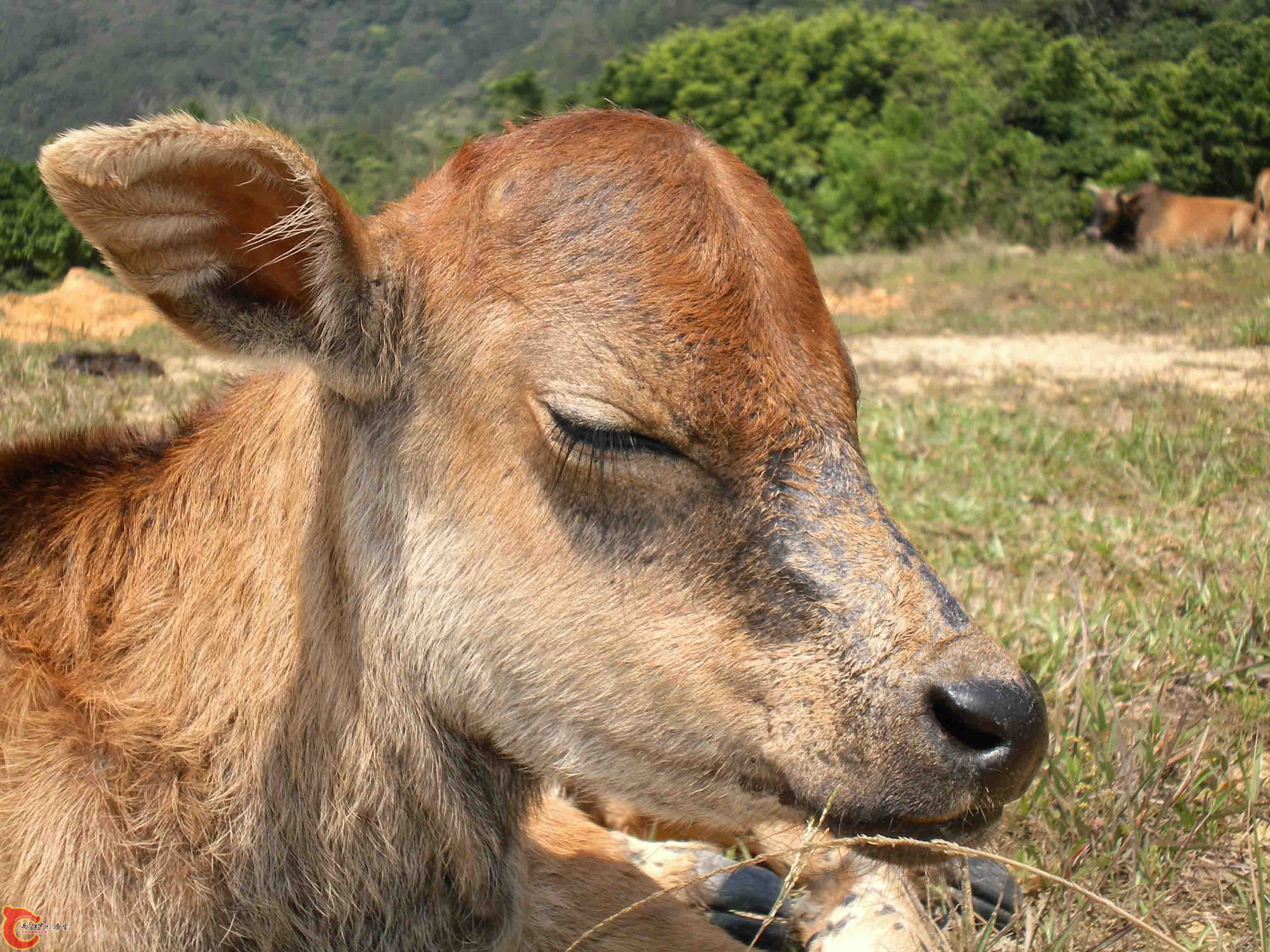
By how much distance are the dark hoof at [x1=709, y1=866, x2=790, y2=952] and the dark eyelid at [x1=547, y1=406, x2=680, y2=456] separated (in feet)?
5.12

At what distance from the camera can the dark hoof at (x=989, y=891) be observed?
2.78 meters

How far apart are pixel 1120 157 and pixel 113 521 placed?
107 feet

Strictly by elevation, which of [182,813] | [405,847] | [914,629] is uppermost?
[914,629]

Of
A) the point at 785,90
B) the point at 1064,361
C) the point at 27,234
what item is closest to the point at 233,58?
the point at 27,234

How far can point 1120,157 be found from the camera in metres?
30.3

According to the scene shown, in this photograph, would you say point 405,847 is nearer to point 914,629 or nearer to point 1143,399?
point 914,629

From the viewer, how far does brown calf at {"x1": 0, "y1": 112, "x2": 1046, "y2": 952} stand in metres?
2.05

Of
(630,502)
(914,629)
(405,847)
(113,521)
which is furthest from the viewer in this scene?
(113,521)

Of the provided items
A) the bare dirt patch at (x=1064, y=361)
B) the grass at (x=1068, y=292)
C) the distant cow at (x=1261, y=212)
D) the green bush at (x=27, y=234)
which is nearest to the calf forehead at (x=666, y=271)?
the green bush at (x=27, y=234)

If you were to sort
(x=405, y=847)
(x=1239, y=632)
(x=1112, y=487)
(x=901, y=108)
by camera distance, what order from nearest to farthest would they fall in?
1. (x=405, y=847)
2. (x=1239, y=632)
3. (x=1112, y=487)
4. (x=901, y=108)

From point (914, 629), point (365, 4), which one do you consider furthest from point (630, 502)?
point (365, 4)

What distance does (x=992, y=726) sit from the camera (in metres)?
1.91

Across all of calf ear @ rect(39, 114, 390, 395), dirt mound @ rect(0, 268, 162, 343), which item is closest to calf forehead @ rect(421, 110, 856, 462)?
calf ear @ rect(39, 114, 390, 395)

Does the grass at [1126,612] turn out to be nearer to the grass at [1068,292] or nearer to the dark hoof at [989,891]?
the dark hoof at [989,891]
